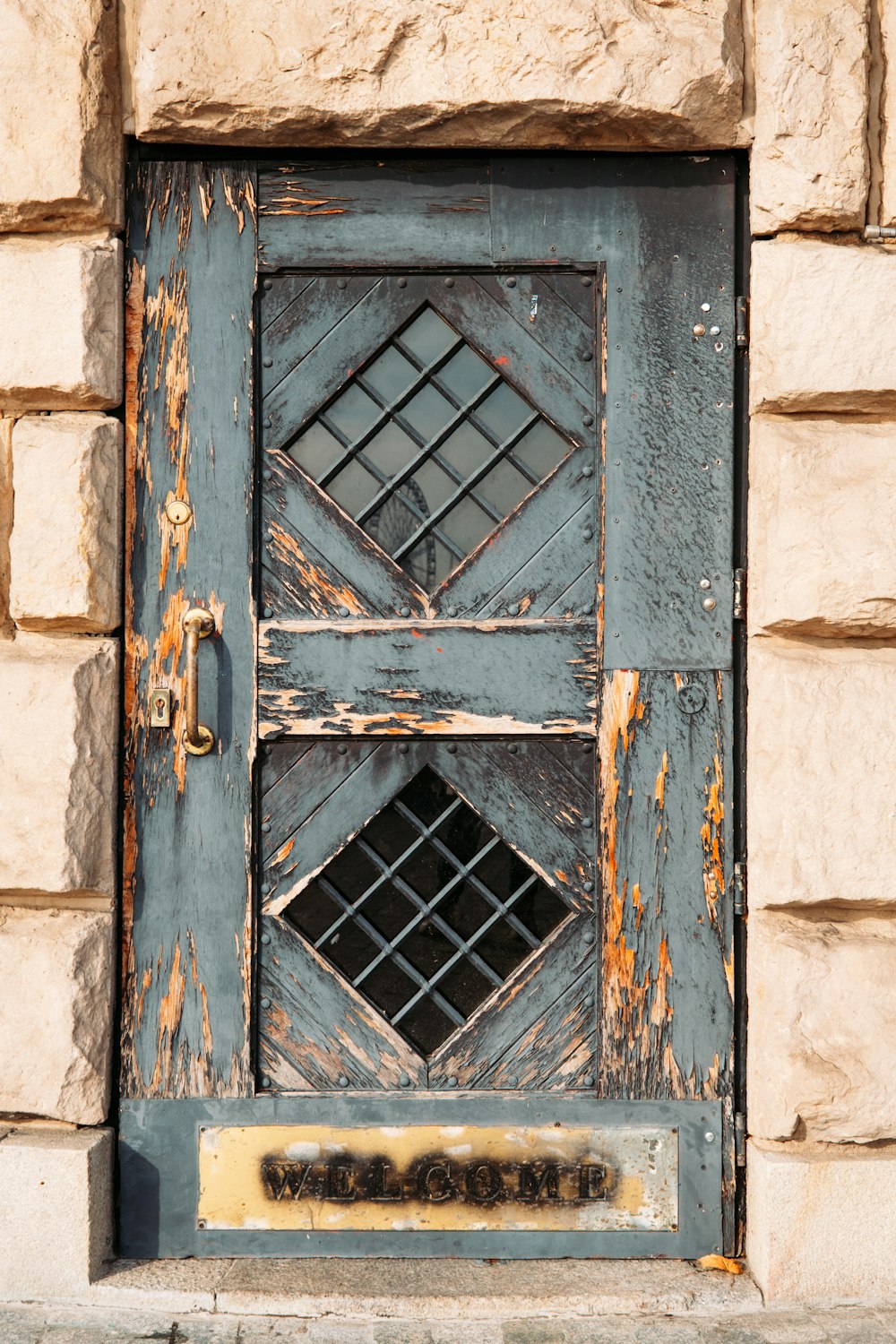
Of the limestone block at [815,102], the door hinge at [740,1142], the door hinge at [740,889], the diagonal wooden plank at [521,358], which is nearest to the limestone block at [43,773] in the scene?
the diagonal wooden plank at [521,358]

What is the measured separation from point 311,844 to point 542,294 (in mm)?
1267

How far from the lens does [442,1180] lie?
6.93 ft

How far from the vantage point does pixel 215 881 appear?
7.09 feet

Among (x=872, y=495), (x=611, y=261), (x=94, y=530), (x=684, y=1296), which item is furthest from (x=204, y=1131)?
(x=611, y=261)

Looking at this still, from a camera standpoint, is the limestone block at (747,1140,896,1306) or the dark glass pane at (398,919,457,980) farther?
the dark glass pane at (398,919,457,980)

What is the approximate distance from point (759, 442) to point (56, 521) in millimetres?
1434

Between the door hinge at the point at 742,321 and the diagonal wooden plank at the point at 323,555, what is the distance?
85cm

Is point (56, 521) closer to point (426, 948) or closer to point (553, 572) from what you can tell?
point (553, 572)

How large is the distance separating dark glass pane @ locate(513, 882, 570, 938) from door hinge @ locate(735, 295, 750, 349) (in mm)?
1225

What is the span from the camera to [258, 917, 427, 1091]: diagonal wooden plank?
7.11 ft

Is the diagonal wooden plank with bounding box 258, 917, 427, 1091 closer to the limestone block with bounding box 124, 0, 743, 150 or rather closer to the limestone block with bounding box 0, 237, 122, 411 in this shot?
the limestone block with bounding box 0, 237, 122, 411

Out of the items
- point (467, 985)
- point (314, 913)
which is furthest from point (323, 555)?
point (467, 985)

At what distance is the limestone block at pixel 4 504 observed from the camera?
208cm

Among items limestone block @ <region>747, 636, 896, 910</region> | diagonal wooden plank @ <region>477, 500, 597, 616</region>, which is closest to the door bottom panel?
limestone block @ <region>747, 636, 896, 910</region>
